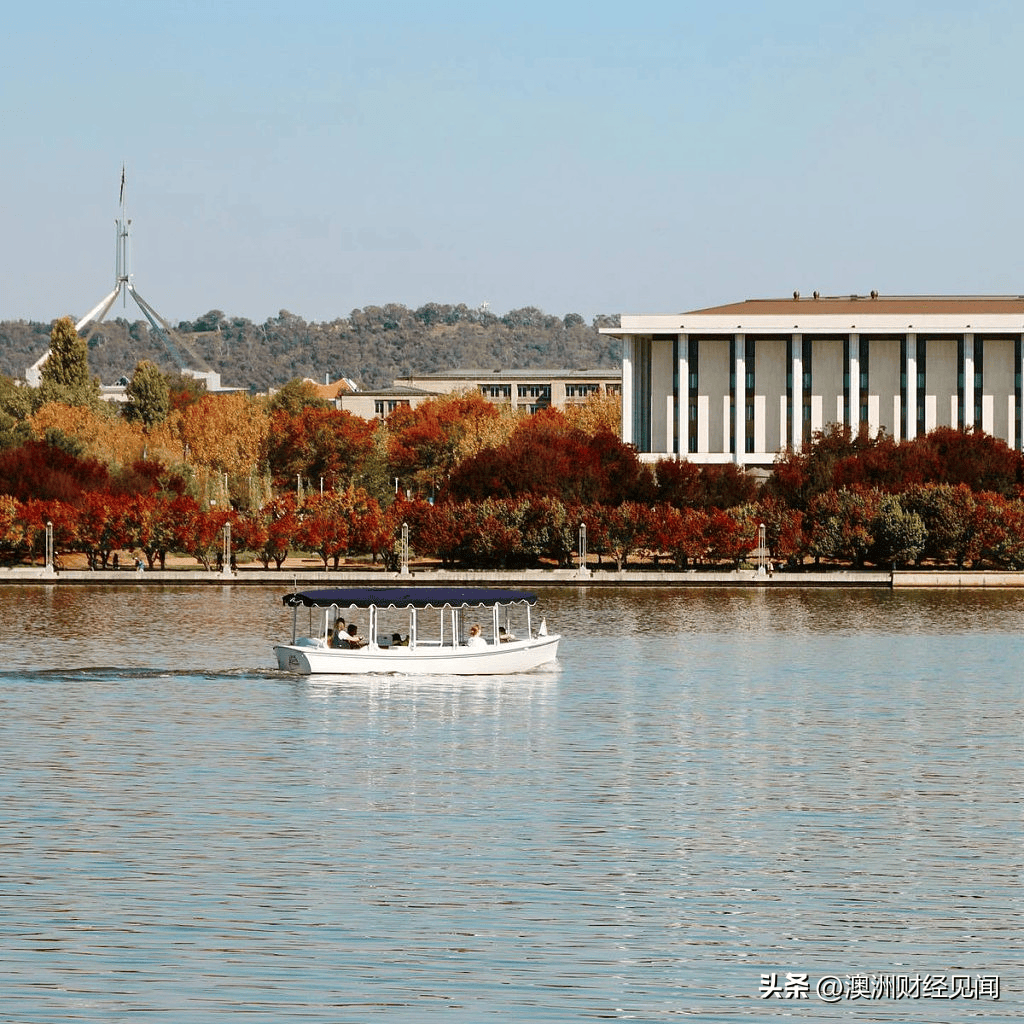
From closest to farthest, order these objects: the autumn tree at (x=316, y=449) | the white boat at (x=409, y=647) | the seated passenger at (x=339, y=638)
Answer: the white boat at (x=409, y=647) → the seated passenger at (x=339, y=638) → the autumn tree at (x=316, y=449)

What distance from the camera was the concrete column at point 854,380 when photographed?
158625mm

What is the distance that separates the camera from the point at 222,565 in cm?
11938

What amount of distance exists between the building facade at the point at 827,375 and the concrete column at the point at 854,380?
0.27 ft

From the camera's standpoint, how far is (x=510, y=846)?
31.0 metres

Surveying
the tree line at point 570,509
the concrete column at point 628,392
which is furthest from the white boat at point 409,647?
the concrete column at point 628,392

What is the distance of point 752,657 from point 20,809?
39.4 metres

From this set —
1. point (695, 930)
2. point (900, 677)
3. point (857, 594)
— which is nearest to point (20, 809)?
point (695, 930)

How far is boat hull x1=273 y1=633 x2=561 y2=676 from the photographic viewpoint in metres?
55.8

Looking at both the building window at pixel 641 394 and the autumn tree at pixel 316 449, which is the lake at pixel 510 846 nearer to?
the building window at pixel 641 394

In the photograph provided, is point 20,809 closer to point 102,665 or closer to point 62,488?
point 102,665

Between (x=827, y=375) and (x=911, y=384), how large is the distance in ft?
22.9

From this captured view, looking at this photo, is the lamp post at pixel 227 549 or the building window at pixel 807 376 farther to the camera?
the building window at pixel 807 376

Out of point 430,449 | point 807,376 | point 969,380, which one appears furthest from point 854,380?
point 430,449

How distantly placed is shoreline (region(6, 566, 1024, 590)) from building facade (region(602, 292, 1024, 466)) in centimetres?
4561
